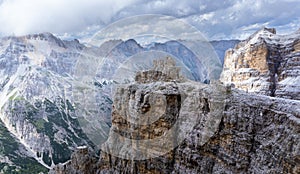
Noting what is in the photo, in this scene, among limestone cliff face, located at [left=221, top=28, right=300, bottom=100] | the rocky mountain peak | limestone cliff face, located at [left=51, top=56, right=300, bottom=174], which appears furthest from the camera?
limestone cliff face, located at [left=221, top=28, right=300, bottom=100]

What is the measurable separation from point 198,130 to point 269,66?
70.6 m

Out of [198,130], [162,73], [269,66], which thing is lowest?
[198,130]

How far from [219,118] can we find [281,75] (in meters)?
65.9

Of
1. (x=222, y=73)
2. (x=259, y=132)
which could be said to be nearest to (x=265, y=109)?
(x=259, y=132)

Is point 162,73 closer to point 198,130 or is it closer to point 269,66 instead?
point 198,130

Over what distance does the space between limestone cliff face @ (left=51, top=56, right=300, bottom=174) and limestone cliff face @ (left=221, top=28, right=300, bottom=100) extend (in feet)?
153

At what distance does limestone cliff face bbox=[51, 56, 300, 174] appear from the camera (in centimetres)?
3119

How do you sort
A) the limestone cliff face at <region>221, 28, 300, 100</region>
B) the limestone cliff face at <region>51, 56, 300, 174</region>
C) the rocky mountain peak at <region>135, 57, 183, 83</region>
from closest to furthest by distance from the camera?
the limestone cliff face at <region>51, 56, 300, 174</region>, the rocky mountain peak at <region>135, 57, 183, 83</region>, the limestone cliff face at <region>221, 28, 300, 100</region>

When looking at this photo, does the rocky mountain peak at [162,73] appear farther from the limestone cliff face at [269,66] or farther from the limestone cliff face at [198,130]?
the limestone cliff face at [269,66]

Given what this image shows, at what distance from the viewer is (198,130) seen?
41000 mm

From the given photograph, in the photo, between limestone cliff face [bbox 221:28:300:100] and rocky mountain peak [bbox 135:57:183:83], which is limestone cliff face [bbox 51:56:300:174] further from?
limestone cliff face [bbox 221:28:300:100]

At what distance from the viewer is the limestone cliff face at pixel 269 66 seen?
3548 inches

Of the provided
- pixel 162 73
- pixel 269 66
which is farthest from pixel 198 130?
pixel 269 66

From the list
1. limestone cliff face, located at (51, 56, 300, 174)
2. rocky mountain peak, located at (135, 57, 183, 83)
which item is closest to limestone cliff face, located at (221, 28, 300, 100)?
rocky mountain peak, located at (135, 57, 183, 83)
